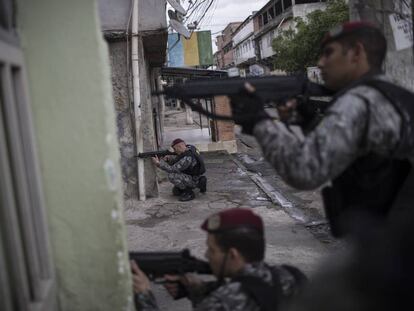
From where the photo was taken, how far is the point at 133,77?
7008 mm

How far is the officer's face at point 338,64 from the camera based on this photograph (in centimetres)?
195

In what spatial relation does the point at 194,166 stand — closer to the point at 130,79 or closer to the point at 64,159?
the point at 130,79

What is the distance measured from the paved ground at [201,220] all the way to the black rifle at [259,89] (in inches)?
73.9

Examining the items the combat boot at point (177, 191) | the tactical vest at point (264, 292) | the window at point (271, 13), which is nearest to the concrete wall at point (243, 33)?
the window at point (271, 13)

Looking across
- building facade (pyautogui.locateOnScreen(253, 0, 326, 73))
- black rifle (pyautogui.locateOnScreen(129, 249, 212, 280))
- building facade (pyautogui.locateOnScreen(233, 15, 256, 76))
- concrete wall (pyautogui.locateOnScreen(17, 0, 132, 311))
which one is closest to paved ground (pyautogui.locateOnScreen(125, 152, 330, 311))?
black rifle (pyautogui.locateOnScreen(129, 249, 212, 280))

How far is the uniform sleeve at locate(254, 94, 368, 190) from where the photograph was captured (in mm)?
1755

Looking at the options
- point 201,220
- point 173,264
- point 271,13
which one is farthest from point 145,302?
point 271,13

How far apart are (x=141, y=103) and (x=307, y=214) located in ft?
9.57

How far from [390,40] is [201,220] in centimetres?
343

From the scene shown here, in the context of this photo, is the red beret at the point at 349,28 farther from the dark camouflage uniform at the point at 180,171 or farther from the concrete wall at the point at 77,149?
the dark camouflage uniform at the point at 180,171

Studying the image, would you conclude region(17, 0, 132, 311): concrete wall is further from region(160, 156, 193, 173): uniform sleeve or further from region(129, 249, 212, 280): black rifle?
region(160, 156, 193, 173): uniform sleeve

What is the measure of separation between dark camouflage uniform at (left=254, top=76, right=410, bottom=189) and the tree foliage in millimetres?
22295

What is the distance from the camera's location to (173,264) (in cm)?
222

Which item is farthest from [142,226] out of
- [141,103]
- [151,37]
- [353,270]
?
[353,270]
